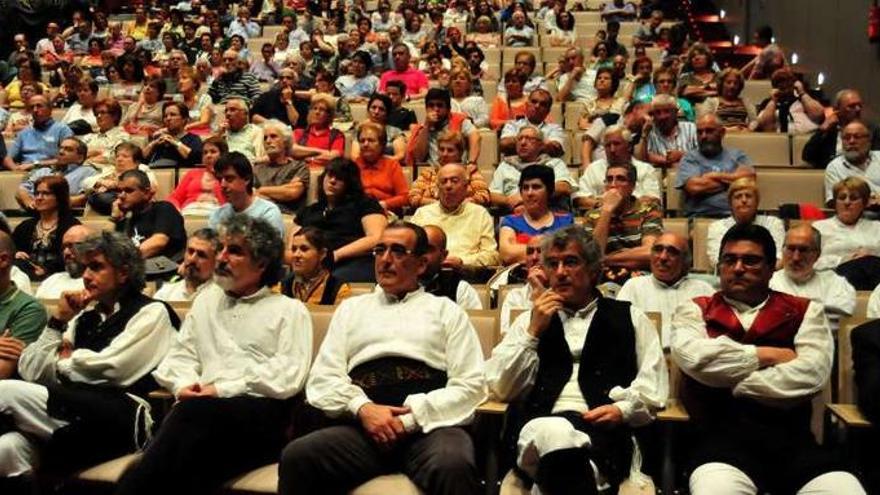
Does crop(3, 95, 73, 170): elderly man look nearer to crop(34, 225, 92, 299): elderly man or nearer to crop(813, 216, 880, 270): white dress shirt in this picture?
crop(34, 225, 92, 299): elderly man

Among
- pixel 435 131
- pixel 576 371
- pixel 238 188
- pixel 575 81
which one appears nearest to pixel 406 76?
pixel 575 81

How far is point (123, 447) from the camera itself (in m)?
3.00

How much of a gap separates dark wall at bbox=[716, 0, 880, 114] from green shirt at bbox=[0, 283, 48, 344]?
5.45 m

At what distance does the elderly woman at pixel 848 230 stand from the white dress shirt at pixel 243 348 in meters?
2.50

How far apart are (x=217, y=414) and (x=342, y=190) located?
6.52 ft

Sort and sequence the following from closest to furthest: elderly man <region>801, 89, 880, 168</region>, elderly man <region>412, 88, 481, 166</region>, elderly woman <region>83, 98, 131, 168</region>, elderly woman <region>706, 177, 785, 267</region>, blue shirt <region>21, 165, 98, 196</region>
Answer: elderly woman <region>706, 177, 785, 267</region> < elderly man <region>801, 89, 880, 168</region> < elderly man <region>412, 88, 481, 166</region> < blue shirt <region>21, 165, 98, 196</region> < elderly woman <region>83, 98, 131, 168</region>

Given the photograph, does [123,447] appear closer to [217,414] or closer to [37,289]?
[217,414]

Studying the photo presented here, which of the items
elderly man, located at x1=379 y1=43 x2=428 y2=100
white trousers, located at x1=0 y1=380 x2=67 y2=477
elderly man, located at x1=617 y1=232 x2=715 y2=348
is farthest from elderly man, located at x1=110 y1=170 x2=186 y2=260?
elderly man, located at x1=379 y1=43 x2=428 y2=100

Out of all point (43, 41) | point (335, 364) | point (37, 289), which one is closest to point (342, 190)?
point (37, 289)

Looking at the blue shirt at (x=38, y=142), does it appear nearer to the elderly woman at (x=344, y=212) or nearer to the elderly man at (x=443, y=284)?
the elderly woman at (x=344, y=212)

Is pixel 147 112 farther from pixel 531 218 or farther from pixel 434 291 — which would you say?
pixel 434 291

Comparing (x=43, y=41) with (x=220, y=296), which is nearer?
(x=220, y=296)

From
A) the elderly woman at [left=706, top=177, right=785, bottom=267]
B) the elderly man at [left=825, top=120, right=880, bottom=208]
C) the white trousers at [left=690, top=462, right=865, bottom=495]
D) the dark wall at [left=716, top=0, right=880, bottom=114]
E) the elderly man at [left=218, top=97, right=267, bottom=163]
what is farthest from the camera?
the dark wall at [left=716, top=0, right=880, bottom=114]

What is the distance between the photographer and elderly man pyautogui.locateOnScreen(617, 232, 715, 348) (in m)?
3.59
